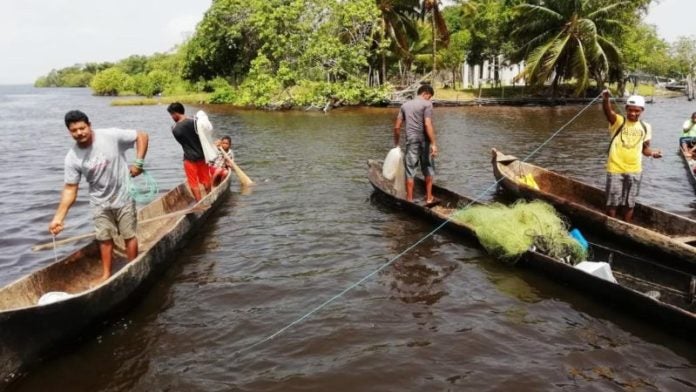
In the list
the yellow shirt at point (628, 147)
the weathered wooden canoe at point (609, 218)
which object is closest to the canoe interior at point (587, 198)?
the weathered wooden canoe at point (609, 218)

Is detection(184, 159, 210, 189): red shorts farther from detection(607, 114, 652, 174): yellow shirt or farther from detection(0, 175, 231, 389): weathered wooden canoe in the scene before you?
detection(607, 114, 652, 174): yellow shirt

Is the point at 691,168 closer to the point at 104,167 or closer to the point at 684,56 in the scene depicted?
the point at 104,167

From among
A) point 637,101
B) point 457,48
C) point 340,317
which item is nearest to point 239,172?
point 340,317

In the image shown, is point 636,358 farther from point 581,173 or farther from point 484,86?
point 484,86

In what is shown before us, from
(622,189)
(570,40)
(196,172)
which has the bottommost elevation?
(622,189)

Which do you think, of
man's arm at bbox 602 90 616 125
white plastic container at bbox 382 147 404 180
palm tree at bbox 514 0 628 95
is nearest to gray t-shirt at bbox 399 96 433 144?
white plastic container at bbox 382 147 404 180

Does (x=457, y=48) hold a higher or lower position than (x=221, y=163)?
higher

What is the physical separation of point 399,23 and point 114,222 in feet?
112

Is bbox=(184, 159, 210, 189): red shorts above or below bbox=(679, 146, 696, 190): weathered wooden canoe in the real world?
above

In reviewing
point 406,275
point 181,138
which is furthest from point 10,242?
point 406,275

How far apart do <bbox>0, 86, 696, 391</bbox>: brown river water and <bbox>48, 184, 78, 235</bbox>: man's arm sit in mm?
1313

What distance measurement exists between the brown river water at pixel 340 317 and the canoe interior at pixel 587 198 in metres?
1.10

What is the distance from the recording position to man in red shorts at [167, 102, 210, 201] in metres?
9.67

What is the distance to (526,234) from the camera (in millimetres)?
7609
